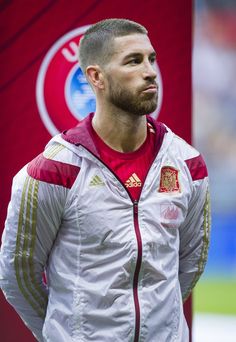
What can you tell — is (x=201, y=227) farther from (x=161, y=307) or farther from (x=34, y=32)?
(x=34, y=32)

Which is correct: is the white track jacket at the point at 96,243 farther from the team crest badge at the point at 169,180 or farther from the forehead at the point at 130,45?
the forehead at the point at 130,45

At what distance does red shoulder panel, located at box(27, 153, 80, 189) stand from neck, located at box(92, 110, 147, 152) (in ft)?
0.55

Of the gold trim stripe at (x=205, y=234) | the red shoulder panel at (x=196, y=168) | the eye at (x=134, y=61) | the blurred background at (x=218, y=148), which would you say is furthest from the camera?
the blurred background at (x=218, y=148)

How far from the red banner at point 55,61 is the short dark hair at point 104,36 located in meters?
1.17

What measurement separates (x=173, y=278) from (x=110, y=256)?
227 mm

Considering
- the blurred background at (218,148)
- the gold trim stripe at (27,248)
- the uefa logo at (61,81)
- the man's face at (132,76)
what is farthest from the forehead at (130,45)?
the blurred background at (218,148)

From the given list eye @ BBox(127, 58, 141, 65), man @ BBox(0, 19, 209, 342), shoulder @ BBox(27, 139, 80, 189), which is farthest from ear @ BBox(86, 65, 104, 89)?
shoulder @ BBox(27, 139, 80, 189)

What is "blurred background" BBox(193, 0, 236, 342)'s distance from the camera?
401cm

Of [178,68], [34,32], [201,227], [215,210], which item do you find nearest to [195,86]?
[178,68]

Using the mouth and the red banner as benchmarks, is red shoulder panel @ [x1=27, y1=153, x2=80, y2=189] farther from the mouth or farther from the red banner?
the red banner

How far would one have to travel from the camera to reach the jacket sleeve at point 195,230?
8.10 ft

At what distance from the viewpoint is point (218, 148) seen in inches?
163

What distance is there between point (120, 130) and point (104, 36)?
29 cm

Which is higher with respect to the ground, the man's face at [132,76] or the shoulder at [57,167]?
the man's face at [132,76]
